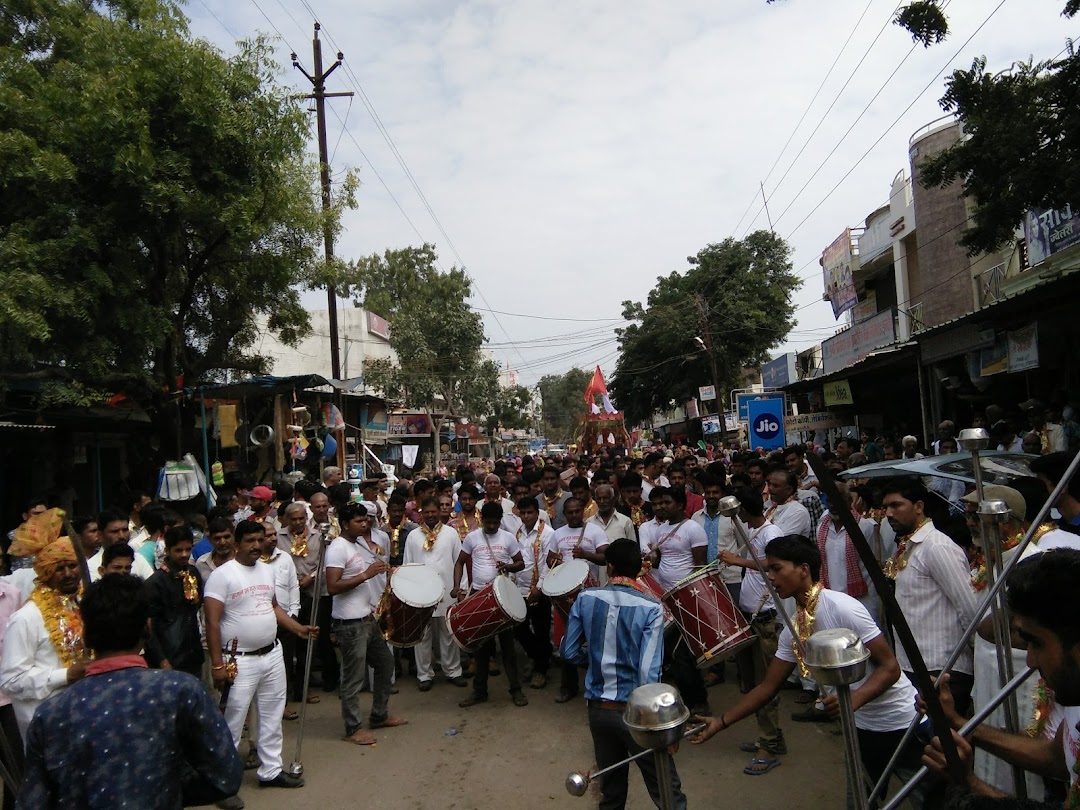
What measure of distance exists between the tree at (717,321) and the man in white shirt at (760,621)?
3287cm

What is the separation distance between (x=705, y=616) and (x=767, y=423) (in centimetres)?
782

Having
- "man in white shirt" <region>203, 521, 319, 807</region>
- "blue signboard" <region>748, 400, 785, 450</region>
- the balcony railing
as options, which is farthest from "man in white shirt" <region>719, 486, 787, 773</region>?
the balcony railing

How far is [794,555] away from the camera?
385 cm

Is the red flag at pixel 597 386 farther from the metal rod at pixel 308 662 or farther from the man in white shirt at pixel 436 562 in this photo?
the metal rod at pixel 308 662

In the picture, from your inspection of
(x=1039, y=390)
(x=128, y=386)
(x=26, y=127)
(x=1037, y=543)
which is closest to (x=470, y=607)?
(x=1037, y=543)

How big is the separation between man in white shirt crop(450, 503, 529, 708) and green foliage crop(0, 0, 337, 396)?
6478 millimetres

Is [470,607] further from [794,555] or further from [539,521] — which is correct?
[794,555]

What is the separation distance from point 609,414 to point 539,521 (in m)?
22.2

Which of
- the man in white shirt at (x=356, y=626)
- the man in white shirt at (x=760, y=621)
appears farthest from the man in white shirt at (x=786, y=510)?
the man in white shirt at (x=356, y=626)

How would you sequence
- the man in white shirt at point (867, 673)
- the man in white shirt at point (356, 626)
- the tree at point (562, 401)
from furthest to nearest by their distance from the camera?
the tree at point (562, 401) → the man in white shirt at point (356, 626) → the man in white shirt at point (867, 673)

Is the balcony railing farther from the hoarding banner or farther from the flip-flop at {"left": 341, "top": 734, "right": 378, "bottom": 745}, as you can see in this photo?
the flip-flop at {"left": 341, "top": 734, "right": 378, "bottom": 745}

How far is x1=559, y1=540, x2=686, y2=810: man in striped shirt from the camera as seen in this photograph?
4172 mm

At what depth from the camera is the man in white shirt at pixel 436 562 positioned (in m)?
8.35

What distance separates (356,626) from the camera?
22.4 feet
